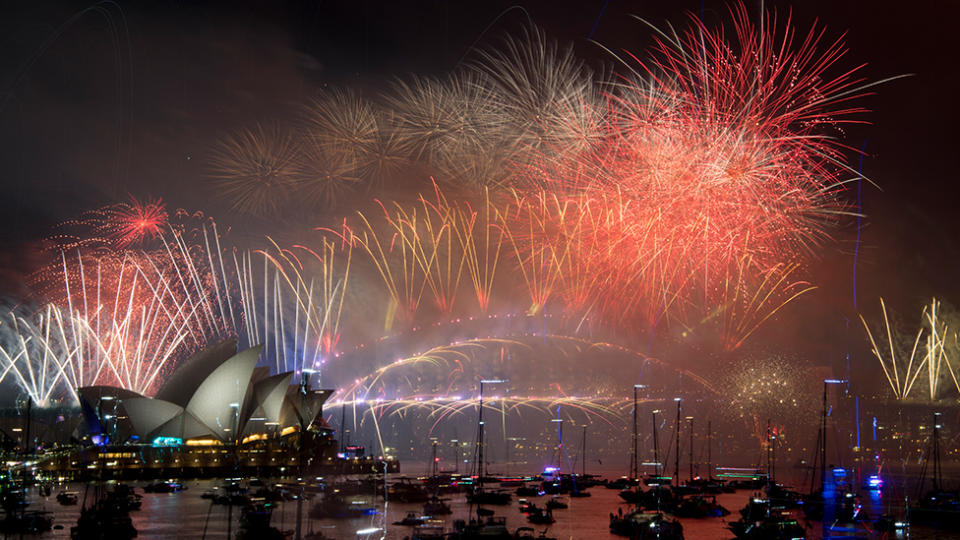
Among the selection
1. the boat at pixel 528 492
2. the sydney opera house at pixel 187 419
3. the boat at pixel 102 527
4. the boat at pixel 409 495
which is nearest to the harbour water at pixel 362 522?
the boat at pixel 102 527

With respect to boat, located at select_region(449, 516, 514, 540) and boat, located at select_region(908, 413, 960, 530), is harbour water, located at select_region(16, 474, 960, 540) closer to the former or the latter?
boat, located at select_region(908, 413, 960, 530)

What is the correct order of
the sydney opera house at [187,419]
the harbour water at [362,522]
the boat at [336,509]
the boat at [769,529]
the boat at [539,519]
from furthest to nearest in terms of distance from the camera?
the sydney opera house at [187,419]
the boat at [336,509]
the boat at [539,519]
the harbour water at [362,522]
the boat at [769,529]

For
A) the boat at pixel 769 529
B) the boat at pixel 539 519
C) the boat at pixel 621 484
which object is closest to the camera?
the boat at pixel 769 529

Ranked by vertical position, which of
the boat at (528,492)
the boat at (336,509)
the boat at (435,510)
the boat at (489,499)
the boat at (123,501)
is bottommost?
the boat at (528,492)

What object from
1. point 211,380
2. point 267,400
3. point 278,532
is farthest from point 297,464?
point 278,532

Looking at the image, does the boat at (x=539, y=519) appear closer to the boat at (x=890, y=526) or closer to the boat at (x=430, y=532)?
the boat at (x=430, y=532)

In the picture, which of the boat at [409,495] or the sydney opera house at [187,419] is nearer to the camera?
the boat at [409,495]

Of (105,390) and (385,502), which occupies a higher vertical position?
(105,390)

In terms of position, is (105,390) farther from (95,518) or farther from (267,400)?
(95,518)

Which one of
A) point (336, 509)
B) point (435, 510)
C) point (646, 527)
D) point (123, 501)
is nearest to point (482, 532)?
point (646, 527)
